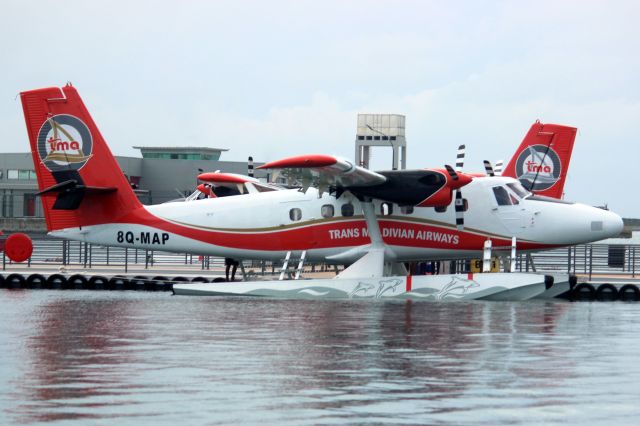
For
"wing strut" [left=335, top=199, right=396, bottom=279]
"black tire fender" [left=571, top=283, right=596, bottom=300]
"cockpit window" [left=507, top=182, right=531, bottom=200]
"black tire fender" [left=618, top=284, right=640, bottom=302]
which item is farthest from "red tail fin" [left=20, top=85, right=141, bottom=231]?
"black tire fender" [left=618, top=284, right=640, bottom=302]

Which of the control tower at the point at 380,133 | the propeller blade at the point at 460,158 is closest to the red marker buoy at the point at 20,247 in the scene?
the propeller blade at the point at 460,158

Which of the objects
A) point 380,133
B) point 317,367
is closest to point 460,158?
point 317,367

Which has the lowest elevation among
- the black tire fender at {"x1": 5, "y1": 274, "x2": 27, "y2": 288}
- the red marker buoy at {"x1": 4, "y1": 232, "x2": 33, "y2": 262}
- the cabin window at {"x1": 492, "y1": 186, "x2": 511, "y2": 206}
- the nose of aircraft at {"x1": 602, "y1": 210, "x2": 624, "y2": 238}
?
the black tire fender at {"x1": 5, "y1": 274, "x2": 27, "y2": 288}

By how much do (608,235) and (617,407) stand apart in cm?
1602

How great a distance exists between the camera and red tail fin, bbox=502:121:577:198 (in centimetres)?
3897

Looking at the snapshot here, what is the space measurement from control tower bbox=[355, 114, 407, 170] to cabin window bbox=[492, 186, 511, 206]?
97.0 ft

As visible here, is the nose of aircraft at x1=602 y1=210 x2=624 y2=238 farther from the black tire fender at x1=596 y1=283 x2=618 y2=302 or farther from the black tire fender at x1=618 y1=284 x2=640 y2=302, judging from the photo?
the black tire fender at x1=618 y1=284 x2=640 y2=302

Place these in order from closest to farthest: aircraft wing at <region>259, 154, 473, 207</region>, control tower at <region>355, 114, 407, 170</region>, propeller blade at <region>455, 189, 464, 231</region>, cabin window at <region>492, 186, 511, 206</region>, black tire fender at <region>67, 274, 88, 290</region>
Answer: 1. aircraft wing at <region>259, 154, 473, 207</region>
2. propeller blade at <region>455, 189, 464, 231</region>
3. cabin window at <region>492, 186, 511, 206</region>
4. black tire fender at <region>67, 274, 88, 290</region>
5. control tower at <region>355, 114, 407, 170</region>

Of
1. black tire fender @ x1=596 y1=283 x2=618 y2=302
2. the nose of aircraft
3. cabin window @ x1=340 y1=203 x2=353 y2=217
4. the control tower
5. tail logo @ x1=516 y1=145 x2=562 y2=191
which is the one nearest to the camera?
the nose of aircraft

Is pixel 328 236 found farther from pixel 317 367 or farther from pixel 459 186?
pixel 317 367

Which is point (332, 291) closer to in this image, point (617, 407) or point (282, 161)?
point (282, 161)

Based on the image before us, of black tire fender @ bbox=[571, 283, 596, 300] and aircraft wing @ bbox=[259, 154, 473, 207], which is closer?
aircraft wing @ bbox=[259, 154, 473, 207]

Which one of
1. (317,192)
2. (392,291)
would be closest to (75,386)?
(392,291)

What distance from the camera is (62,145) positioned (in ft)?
90.6
